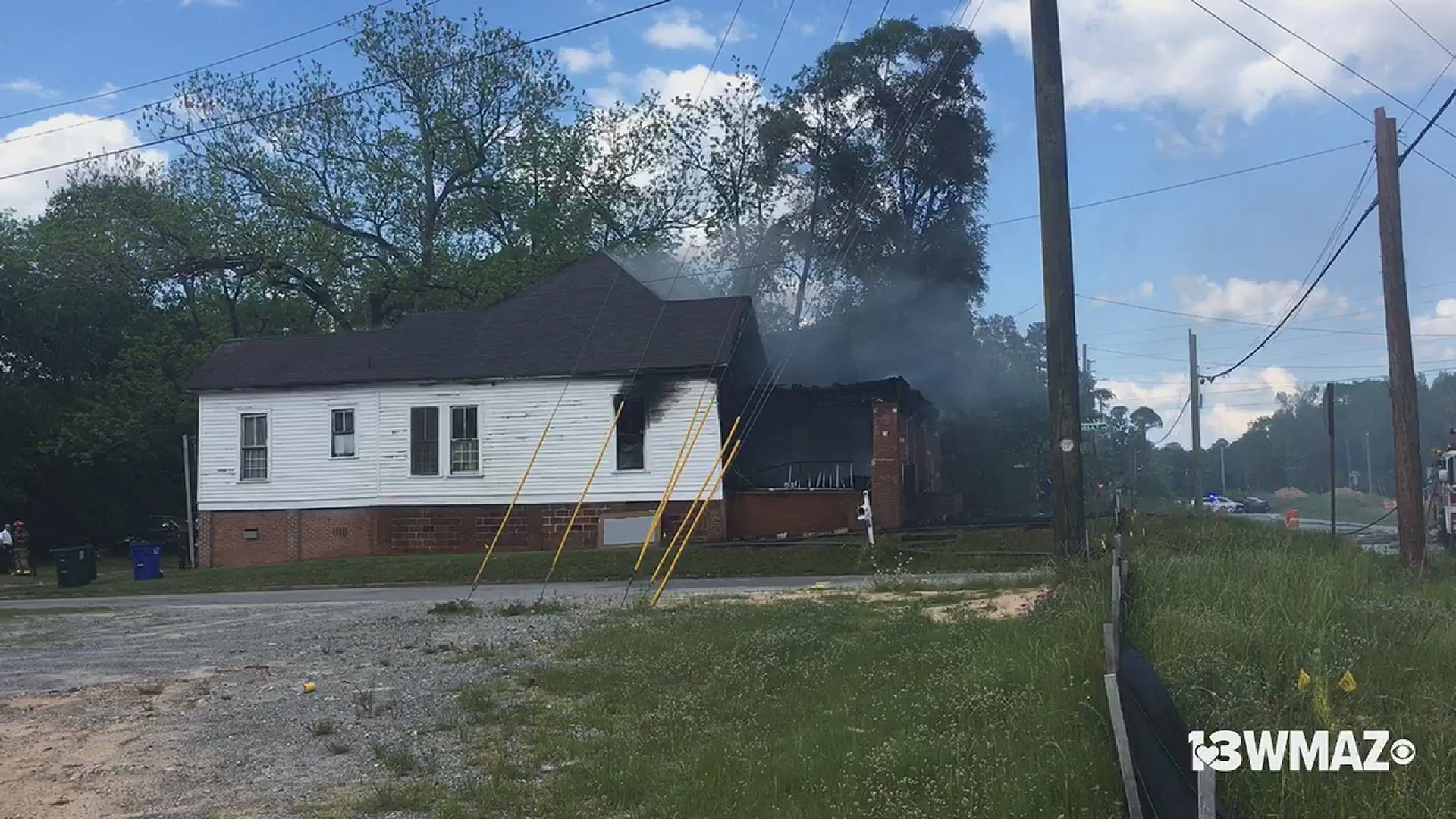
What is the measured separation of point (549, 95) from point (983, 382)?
19664mm

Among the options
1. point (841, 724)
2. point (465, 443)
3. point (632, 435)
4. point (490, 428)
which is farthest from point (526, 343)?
point (841, 724)

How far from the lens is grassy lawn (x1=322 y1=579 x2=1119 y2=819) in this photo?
5559 millimetres

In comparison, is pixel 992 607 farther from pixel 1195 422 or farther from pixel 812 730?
pixel 1195 422

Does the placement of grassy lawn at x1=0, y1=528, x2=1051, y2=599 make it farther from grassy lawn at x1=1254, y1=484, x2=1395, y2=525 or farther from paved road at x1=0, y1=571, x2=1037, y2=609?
grassy lawn at x1=1254, y1=484, x2=1395, y2=525

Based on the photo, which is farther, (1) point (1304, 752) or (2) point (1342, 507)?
(2) point (1342, 507)

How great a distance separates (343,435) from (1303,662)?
1032 inches

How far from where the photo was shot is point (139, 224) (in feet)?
130

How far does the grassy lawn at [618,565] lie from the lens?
20.5 m

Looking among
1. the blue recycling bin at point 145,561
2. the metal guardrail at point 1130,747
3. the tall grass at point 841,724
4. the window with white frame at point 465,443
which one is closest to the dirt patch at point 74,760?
the tall grass at point 841,724

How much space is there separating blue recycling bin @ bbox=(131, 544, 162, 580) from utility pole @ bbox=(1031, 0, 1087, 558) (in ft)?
70.5

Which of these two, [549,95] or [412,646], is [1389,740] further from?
[549,95]

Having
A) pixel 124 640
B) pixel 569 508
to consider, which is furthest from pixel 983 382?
pixel 124 640

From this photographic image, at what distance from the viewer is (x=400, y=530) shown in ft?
94.1

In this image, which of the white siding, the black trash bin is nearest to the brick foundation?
the white siding
